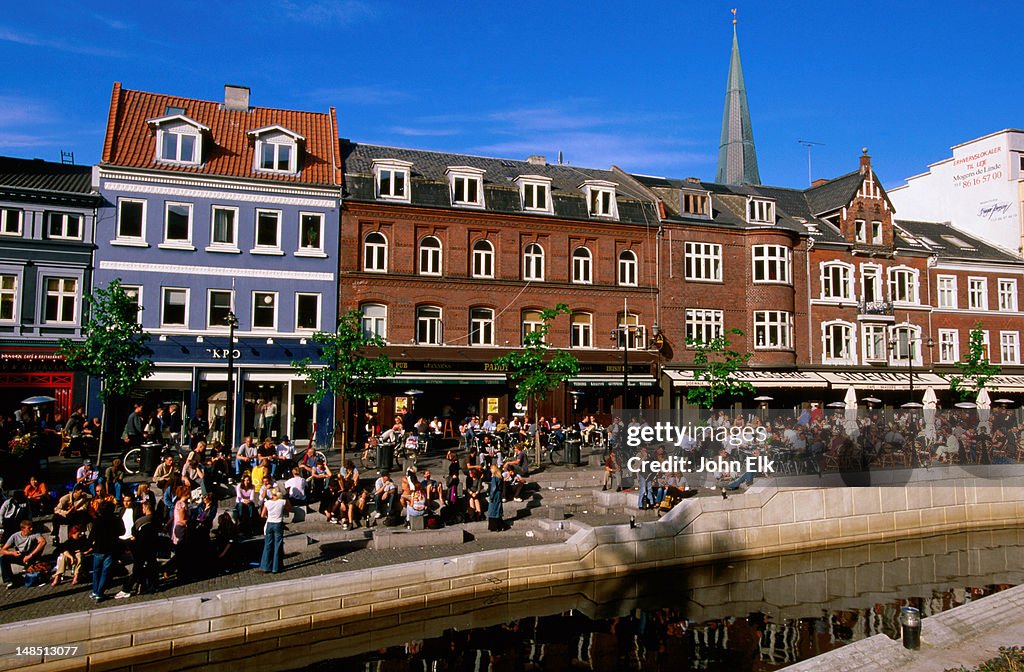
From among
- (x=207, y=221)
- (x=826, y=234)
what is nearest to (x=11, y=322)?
(x=207, y=221)

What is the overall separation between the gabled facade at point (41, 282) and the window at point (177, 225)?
269cm

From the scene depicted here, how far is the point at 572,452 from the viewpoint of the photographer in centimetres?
2655

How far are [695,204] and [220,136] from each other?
23930mm

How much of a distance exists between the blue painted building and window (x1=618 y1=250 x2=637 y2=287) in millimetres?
14170

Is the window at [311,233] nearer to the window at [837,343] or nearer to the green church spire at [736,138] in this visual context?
the window at [837,343]

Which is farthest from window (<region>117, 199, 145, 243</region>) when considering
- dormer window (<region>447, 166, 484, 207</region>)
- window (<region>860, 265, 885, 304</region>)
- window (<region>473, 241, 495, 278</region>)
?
window (<region>860, 265, 885, 304</region>)

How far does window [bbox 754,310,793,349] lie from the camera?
128ft

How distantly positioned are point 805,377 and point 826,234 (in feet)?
28.9

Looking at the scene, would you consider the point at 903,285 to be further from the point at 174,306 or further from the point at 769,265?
the point at 174,306

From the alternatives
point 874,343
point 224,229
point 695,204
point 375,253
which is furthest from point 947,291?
point 224,229

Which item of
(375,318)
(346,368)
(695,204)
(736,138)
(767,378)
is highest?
(736,138)

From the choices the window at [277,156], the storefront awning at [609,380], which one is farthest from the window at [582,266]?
the window at [277,156]

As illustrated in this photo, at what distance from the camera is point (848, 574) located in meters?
20.8

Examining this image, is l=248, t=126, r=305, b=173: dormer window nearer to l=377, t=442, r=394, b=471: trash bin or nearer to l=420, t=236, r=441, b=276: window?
l=420, t=236, r=441, b=276: window
